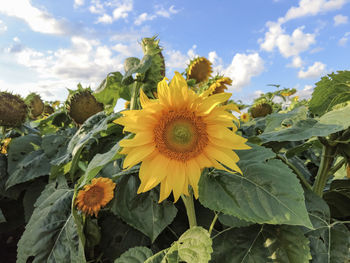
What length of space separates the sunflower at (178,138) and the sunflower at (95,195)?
1.33 ft

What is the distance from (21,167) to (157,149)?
1.32m

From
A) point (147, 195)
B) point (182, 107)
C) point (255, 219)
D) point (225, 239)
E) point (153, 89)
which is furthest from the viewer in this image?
point (153, 89)

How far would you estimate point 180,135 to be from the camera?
92 cm

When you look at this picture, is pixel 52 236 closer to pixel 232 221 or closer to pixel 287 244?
pixel 232 221

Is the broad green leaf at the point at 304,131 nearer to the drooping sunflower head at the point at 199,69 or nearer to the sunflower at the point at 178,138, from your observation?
the sunflower at the point at 178,138

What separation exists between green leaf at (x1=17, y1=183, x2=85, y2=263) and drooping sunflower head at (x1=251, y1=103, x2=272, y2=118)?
2.27 meters

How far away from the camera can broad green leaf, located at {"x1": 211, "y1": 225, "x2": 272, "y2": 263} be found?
91cm

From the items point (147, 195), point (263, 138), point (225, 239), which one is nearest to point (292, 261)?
point (225, 239)

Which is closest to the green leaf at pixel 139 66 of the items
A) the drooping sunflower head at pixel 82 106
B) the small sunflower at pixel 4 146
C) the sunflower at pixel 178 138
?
the sunflower at pixel 178 138

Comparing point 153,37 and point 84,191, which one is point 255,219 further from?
point 153,37

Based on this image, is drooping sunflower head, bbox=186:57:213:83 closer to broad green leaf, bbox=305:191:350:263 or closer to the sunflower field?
the sunflower field

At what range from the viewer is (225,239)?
3.22 feet

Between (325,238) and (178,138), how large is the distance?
0.64 meters

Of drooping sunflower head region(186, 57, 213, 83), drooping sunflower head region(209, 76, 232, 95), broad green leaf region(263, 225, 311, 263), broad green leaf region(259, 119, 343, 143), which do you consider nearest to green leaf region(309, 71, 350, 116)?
broad green leaf region(259, 119, 343, 143)
